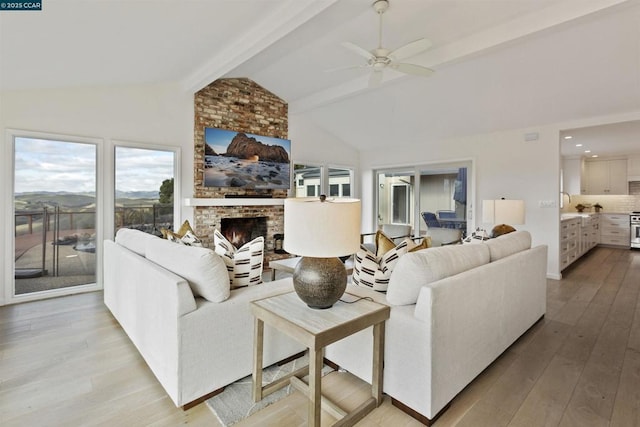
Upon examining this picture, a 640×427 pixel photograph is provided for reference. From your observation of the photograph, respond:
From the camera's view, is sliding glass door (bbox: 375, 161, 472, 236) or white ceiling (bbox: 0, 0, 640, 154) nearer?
white ceiling (bbox: 0, 0, 640, 154)

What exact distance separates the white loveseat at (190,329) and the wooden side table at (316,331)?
16 centimetres

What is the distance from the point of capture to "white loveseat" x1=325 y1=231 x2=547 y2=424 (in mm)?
1691

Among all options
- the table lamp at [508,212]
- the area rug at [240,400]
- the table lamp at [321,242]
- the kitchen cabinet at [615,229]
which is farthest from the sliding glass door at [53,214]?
the kitchen cabinet at [615,229]

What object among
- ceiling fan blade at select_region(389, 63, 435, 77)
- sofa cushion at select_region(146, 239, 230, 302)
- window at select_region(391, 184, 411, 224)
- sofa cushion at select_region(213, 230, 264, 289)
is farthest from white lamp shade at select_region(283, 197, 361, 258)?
window at select_region(391, 184, 411, 224)

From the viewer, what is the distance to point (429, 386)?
5.48ft

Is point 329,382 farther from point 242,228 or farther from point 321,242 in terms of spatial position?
point 242,228

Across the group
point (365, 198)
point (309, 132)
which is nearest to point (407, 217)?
point (365, 198)

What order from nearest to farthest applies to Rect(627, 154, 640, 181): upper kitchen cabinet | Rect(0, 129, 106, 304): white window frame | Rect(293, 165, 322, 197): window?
1. Rect(0, 129, 106, 304): white window frame
2. Rect(293, 165, 322, 197): window
3. Rect(627, 154, 640, 181): upper kitchen cabinet

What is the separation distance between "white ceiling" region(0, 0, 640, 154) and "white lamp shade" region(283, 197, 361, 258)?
1.99 metres

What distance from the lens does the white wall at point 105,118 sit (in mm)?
3566

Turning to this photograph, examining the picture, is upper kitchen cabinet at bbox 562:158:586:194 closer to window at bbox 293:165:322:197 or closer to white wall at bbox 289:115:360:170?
white wall at bbox 289:115:360:170

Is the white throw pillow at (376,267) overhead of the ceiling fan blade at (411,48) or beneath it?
beneath

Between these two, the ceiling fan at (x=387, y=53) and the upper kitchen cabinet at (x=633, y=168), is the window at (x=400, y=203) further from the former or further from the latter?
the upper kitchen cabinet at (x=633, y=168)

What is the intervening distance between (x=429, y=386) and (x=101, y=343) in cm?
255
